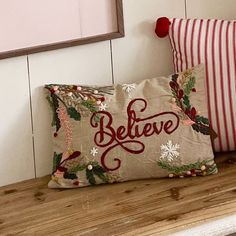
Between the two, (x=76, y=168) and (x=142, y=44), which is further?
(x=142, y=44)

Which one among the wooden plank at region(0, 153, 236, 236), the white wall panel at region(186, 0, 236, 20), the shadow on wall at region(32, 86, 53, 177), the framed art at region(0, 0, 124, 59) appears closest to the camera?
the wooden plank at region(0, 153, 236, 236)

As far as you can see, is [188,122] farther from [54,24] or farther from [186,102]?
[54,24]

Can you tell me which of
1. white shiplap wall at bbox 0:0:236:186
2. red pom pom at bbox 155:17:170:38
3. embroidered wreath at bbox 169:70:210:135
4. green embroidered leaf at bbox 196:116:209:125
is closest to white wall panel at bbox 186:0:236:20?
white shiplap wall at bbox 0:0:236:186

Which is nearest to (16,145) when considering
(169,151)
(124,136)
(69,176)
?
(69,176)

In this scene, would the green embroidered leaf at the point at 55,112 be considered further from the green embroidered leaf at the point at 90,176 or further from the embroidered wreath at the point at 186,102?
the embroidered wreath at the point at 186,102

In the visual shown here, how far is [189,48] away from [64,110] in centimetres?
41

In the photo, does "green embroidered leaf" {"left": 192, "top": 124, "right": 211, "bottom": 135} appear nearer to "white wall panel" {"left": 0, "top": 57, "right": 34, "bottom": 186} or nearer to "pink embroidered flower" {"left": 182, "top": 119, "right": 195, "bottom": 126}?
"pink embroidered flower" {"left": 182, "top": 119, "right": 195, "bottom": 126}

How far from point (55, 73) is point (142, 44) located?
0.29 meters

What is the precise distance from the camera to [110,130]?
5.51ft

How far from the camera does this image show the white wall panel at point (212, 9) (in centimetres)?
190

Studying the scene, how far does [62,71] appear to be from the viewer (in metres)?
1.78

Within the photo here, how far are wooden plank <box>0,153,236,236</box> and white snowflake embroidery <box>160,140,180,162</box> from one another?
0.08 metres

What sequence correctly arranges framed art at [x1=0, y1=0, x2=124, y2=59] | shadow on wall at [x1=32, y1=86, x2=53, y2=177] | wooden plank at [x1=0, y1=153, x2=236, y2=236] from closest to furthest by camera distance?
wooden plank at [x1=0, y1=153, x2=236, y2=236]
framed art at [x1=0, y1=0, x2=124, y2=59]
shadow on wall at [x1=32, y1=86, x2=53, y2=177]

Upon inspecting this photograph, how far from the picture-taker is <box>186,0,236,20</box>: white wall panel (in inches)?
75.0
